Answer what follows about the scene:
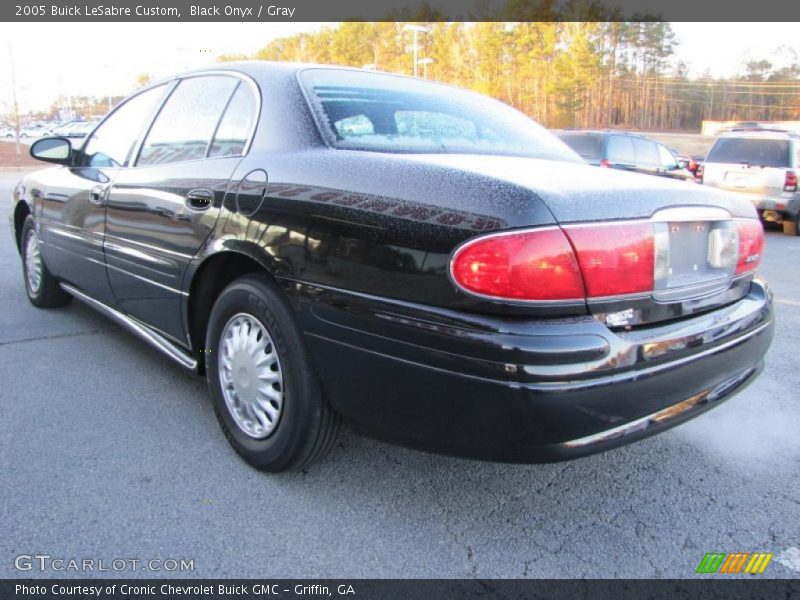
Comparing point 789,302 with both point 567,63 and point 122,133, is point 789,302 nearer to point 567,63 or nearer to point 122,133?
point 122,133

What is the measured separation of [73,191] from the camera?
382cm

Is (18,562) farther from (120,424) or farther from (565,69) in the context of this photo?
(565,69)

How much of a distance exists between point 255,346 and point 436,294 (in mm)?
926

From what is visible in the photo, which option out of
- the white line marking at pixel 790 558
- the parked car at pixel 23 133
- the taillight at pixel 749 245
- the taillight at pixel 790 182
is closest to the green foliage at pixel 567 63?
the parked car at pixel 23 133

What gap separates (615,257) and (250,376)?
140cm

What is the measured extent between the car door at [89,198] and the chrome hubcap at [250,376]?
1286 millimetres

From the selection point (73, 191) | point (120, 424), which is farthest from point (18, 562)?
point (73, 191)

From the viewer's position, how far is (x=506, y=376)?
1.73m

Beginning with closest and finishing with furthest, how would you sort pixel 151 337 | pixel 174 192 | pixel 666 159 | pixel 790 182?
pixel 174 192, pixel 151 337, pixel 790 182, pixel 666 159

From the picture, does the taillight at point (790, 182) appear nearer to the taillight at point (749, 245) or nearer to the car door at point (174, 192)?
the taillight at point (749, 245)

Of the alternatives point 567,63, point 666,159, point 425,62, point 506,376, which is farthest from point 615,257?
point 567,63

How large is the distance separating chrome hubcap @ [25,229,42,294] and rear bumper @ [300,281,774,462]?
336cm

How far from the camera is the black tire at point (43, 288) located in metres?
4.59

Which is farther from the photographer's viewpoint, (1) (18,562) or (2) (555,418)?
(1) (18,562)
